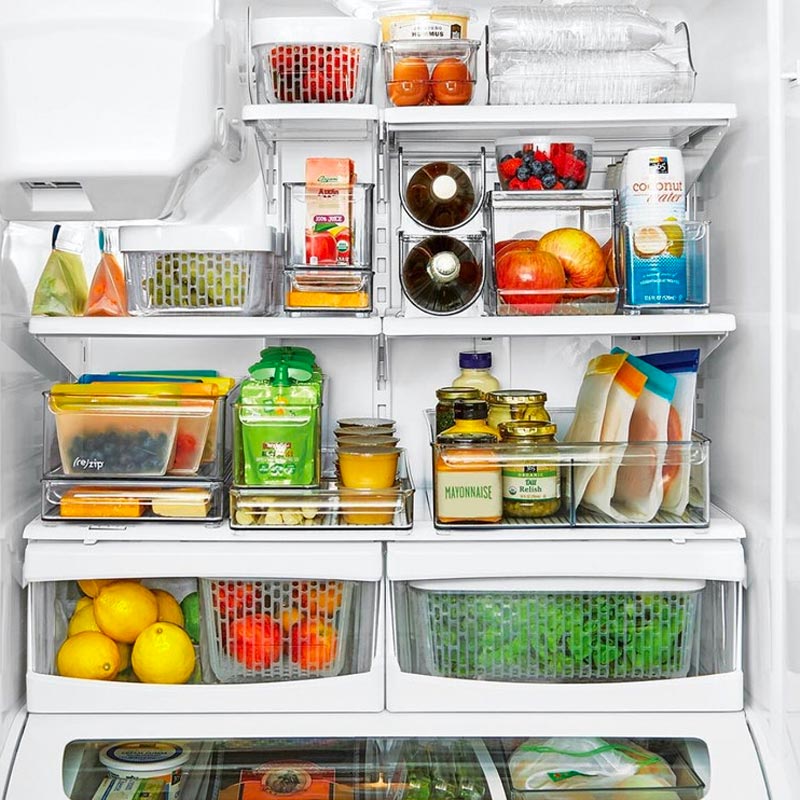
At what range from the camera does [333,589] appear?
1.58 metres

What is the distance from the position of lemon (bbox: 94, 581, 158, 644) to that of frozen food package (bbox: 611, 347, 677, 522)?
75 cm

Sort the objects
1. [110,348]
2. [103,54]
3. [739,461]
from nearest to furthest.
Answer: [103,54], [739,461], [110,348]

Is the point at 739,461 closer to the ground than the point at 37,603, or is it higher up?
higher up

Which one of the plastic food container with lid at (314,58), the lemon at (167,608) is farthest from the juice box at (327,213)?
the lemon at (167,608)

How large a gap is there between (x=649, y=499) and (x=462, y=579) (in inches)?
12.4

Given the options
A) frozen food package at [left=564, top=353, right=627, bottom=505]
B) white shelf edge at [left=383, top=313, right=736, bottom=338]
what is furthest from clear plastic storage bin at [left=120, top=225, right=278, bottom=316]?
frozen food package at [left=564, top=353, right=627, bottom=505]

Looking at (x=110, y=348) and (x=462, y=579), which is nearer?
(x=462, y=579)

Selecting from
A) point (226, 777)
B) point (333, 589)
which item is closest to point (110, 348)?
point (333, 589)

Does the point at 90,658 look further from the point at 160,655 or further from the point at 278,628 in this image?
the point at 278,628

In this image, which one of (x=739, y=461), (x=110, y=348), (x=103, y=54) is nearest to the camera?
(x=103, y=54)

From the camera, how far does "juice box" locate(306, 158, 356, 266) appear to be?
1.61m

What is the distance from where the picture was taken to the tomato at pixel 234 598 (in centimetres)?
158

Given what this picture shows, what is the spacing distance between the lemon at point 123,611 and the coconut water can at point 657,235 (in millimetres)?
889

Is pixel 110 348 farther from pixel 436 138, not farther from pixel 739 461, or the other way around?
pixel 739 461
